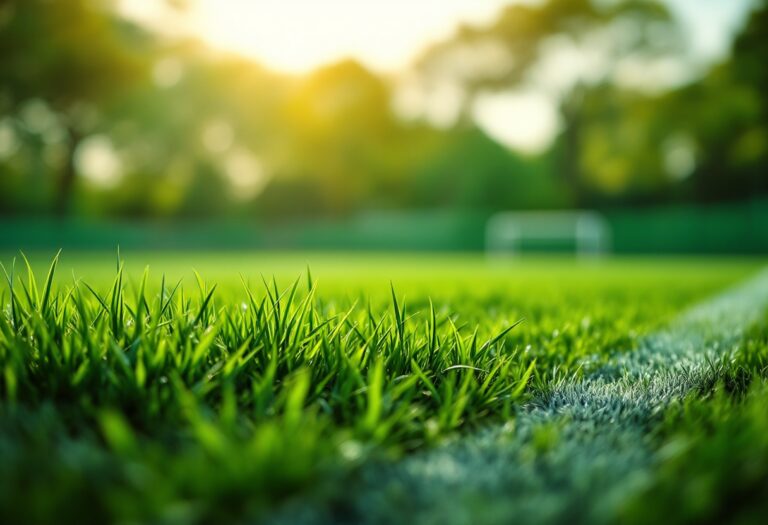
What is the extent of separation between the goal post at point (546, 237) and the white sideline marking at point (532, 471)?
22.9 meters

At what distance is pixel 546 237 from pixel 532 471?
80.2 ft

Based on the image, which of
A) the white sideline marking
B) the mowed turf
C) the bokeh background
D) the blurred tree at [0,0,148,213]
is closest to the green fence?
the bokeh background

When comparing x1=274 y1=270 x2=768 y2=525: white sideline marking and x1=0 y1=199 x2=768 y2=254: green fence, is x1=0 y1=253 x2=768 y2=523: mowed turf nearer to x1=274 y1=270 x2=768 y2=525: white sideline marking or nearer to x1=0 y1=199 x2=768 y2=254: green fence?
x1=274 y1=270 x2=768 y2=525: white sideline marking

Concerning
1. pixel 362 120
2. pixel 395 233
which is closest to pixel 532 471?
pixel 395 233

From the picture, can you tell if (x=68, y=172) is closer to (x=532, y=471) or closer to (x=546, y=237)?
(x=546, y=237)

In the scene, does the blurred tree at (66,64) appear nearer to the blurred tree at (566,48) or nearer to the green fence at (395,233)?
the green fence at (395,233)

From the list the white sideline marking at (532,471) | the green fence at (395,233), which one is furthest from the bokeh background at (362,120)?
the white sideline marking at (532,471)

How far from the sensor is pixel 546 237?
2459cm

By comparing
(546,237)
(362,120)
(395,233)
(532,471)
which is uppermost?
(362,120)

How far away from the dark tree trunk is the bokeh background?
96 mm

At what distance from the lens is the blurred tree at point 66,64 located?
26234 millimetres

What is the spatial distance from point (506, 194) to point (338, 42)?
12262 millimetres

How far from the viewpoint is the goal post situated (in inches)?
950

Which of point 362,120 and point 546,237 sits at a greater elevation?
point 362,120
